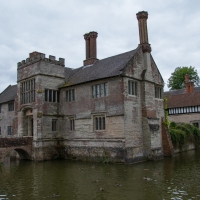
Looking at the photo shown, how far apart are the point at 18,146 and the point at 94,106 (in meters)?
7.61

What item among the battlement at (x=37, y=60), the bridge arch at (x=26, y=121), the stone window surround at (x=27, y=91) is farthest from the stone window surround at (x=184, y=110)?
the stone window surround at (x=27, y=91)

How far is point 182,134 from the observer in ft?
89.0

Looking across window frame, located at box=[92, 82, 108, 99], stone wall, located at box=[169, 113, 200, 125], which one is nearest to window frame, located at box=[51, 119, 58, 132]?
window frame, located at box=[92, 82, 108, 99]

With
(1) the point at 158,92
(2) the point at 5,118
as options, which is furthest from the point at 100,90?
(2) the point at 5,118

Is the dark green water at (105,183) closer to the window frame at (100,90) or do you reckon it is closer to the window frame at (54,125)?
the window frame at (100,90)

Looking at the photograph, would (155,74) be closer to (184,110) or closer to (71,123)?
(71,123)

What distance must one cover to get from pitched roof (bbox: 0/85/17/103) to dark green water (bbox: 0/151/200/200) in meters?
15.2

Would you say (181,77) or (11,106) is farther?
(181,77)

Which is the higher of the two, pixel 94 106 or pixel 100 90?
pixel 100 90

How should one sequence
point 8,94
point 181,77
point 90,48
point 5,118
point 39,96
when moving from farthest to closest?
point 181,77 < point 8,94 < point 5,118 < point 90,48 < point 39,96

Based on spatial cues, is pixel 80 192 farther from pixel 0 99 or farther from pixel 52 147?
pixel 0 99

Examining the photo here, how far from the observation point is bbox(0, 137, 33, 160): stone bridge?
20656mm

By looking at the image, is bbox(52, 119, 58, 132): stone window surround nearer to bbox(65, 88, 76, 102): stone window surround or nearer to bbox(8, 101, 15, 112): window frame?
bbox(65, 88, 76, 102): stone window surround

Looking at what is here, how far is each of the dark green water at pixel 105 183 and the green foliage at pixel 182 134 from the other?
28.9ft
